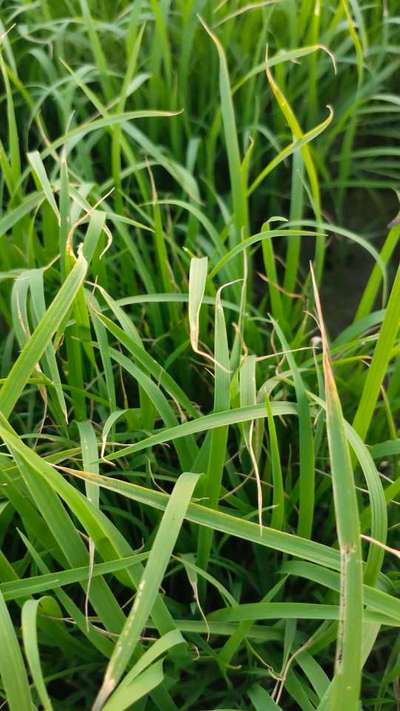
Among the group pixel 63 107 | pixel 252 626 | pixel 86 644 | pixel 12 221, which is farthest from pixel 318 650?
pixel 63 107

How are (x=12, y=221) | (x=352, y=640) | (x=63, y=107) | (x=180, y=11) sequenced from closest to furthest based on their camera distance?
(x=352, y=640) < (x=12, y=221) < (x=63, y=107) < (x=180, y=11)

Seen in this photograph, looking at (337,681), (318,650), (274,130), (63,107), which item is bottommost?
(318,650)

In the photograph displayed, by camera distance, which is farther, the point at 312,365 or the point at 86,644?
the point at 312,365

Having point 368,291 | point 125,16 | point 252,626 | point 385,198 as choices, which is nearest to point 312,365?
point 368,291

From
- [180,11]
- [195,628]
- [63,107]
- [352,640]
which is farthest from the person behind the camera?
[180,11]

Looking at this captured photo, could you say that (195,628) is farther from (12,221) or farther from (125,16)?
(125,16)

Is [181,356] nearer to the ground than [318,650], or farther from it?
farther from it
